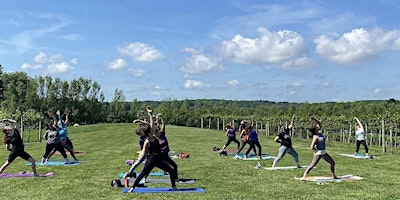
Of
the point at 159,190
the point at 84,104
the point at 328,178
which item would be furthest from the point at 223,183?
the point at 84,104

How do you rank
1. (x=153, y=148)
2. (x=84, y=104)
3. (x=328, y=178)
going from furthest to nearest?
(x=84, y=104) → (x=328, y=178) → (x=153, y=148)

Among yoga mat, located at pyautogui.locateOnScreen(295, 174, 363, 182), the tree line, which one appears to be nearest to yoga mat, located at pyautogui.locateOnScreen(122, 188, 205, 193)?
yoga mat, located at pyautogui.locateOnScreen(295, 174, 363, 182)

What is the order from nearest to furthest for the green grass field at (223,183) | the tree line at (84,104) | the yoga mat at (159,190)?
the green grass field at (223,183)
the yoga mat at (159,190)
the tree line at (84,104)

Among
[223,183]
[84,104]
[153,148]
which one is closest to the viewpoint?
[153,148]

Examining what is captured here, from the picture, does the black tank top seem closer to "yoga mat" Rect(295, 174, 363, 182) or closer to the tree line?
"yoga mat" Rect(295, 174, 363, 182)

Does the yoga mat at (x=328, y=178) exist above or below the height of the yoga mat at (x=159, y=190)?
below

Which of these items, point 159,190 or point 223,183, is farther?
point 223,183

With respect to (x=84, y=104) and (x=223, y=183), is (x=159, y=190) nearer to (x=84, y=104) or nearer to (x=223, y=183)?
(x=223, y=183)

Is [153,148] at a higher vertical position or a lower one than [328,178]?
higher

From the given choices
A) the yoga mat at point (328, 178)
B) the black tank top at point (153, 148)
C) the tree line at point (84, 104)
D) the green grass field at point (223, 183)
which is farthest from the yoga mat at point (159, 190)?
the tree line at point (84, 104)

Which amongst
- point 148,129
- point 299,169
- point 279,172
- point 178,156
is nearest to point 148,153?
point 148,129

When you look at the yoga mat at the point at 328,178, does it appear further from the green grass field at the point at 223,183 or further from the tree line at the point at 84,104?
the tree line at the point at 84,104

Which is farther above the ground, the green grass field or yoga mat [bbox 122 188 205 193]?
yoga mat [bbox 122 188 205 193]

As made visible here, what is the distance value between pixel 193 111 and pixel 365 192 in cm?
7901
